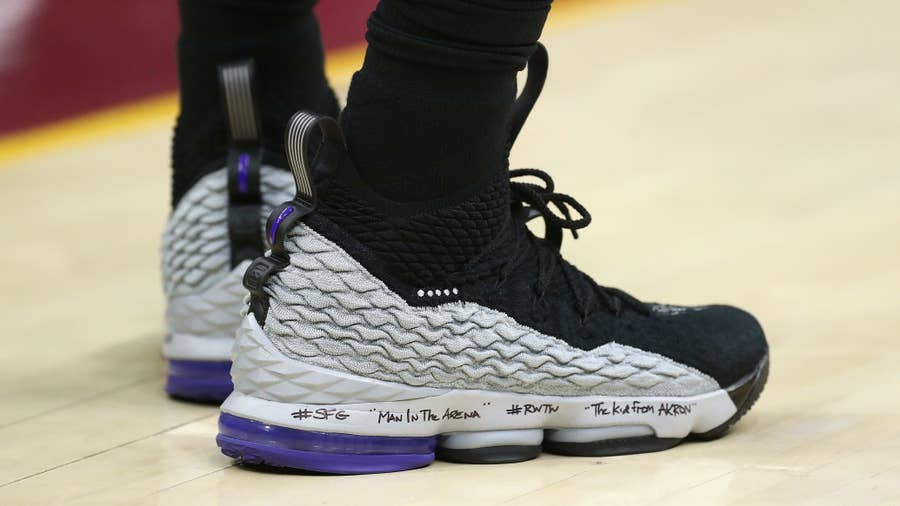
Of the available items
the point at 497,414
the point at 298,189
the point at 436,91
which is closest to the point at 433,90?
the point at 436,91

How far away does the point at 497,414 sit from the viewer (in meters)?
0.97

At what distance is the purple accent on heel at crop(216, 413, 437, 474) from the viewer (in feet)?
3.03

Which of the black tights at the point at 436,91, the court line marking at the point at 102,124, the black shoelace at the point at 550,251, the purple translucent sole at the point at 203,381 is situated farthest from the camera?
the court line marking at the point at 102,124

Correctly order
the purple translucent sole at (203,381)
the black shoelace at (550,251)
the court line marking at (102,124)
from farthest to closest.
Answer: the court line marking at (102,124) < the purple translucent sole at (203,381) < the black shoelace at (550,251)

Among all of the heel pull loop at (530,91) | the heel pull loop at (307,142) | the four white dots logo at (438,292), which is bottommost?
the four white dots logo at (438,292)

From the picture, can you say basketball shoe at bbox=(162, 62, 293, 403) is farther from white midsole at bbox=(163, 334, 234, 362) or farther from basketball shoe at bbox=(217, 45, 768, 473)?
basketball shoe at bbox=(217, 45, 768, 473)

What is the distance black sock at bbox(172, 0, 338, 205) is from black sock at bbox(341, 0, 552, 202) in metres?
0.25

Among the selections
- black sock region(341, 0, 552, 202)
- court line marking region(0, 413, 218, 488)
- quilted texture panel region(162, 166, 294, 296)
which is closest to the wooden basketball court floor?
court line marking region(0, 413, 218, 488)

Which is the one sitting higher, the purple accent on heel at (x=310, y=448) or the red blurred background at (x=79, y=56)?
the red blurred background at (x=79, y=56)

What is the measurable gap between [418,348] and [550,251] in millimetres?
A: 149

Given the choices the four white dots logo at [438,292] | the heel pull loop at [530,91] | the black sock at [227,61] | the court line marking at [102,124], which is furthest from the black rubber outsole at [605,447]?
the court line marking at [102,124]

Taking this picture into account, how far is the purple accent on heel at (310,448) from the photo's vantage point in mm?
923

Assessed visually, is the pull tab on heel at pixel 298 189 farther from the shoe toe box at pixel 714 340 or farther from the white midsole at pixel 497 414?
the shoe toe box at pixel 714 340

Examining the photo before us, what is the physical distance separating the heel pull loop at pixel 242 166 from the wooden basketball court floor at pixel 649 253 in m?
0.15
